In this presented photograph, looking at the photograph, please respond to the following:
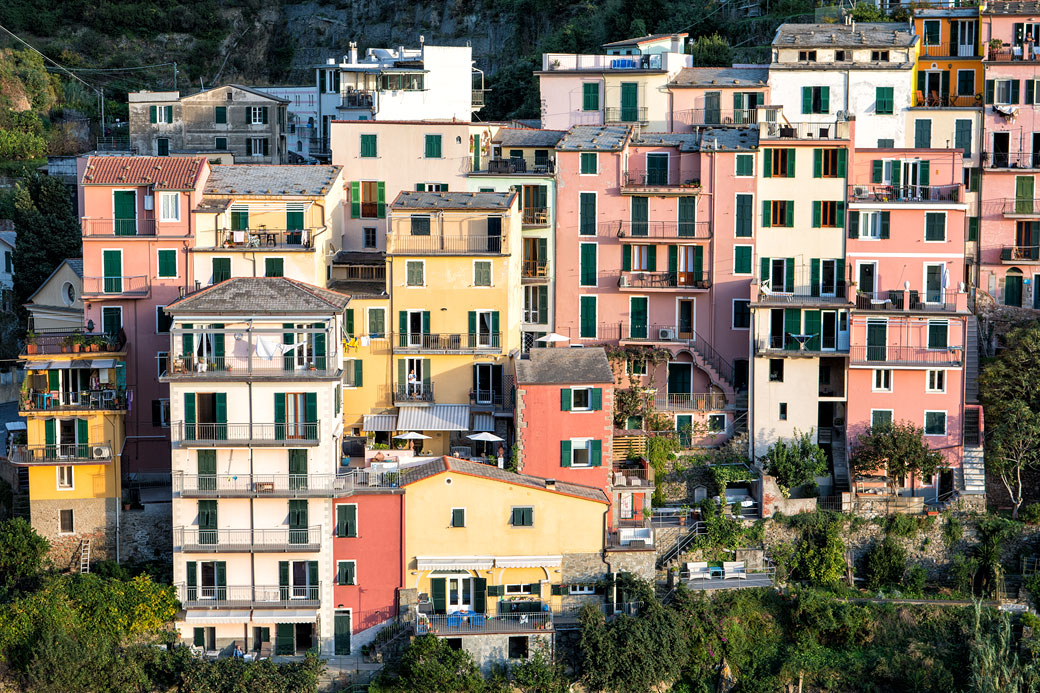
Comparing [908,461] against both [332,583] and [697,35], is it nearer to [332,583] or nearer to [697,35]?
[332,583]

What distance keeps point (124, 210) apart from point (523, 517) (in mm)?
18294

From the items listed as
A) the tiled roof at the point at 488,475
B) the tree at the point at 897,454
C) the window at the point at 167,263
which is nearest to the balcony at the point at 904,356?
the tree at the point at 897,454

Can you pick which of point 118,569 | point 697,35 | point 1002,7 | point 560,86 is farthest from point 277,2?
point 118,569

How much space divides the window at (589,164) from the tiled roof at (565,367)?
7.81 m

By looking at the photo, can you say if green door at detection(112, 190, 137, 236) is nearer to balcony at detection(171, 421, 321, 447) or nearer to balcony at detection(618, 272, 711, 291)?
balcony at detection(171, 421, 321, 447)

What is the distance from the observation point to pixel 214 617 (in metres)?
53.3

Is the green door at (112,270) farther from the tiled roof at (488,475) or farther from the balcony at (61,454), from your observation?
the tiled roof at (488,475)

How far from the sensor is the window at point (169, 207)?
2373 inches

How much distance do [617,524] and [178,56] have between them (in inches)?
2505

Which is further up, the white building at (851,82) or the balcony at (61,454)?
the white building at (851,82)

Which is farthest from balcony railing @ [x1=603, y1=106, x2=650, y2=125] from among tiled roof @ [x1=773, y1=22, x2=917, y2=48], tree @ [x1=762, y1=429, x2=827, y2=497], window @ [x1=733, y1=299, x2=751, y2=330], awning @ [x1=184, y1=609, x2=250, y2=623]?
awning @ [x1=184, y1=609, x2=250, y2=623]

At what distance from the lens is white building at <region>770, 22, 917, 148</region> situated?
67.5 m

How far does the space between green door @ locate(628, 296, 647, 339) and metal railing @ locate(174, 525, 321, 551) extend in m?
15.5

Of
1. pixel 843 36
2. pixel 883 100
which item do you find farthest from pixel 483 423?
pixel 843 36
